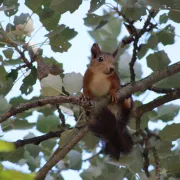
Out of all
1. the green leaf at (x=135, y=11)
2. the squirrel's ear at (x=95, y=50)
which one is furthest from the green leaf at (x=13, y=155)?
the green leaf at (x=135, y=11)

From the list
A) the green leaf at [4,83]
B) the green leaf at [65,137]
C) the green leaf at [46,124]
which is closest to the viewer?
the green leaf at [65,137]

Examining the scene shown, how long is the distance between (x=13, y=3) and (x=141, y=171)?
2.81ft

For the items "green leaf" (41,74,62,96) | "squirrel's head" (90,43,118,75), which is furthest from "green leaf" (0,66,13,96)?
"squirrel's head" (90,43,118,75)

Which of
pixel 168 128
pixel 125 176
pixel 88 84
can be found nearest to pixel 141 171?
pixel 125 176

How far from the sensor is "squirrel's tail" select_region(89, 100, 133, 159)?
4.39 feet

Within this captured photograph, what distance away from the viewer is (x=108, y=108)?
1.50 metres

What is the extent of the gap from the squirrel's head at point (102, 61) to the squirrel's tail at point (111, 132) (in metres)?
0.31

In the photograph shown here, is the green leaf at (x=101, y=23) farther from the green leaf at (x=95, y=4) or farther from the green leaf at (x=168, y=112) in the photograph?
the green leaf at (x=168, y=112)

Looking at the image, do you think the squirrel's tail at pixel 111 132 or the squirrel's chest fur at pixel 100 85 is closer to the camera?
the squirrel's tail at pixel 111 132

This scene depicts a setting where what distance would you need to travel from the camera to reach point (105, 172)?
4.83ft

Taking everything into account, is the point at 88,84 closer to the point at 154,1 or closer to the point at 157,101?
the point at 157,101

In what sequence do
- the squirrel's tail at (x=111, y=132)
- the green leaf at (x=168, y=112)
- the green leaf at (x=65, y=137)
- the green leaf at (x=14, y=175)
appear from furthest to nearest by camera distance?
the green leaf at (x=168, y=112) → the squirrel's tail at (x=111, y=132) → the green leaf at (x=65, y=137) → the green leaf at (x=14, y=175)

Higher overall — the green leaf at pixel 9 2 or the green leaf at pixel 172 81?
the green leaf at pixel 9 2

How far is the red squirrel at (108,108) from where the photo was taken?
136cm
